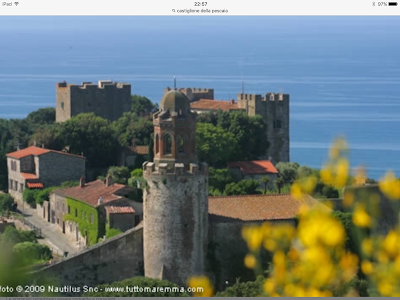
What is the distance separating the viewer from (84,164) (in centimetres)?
4006

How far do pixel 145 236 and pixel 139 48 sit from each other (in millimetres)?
152725

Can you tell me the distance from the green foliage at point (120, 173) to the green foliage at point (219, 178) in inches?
109

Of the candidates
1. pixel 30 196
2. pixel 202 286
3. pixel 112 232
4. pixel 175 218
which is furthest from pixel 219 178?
pixel 202 286

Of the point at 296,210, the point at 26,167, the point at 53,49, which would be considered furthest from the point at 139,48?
the point at 296,210

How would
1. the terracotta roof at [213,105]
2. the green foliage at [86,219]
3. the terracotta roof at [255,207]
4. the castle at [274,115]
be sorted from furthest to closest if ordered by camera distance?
1. the terracotta roof at [213,105]
2. the castle at [274,115]
3. the green foliage at [86,219]
4. the terracotta roof at [255,207]

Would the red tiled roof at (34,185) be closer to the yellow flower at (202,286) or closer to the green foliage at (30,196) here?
the green foliage at (30,196)

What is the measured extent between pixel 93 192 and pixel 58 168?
23.6ft

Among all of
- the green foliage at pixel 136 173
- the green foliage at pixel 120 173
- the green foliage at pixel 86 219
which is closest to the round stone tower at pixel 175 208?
the green foliage at pixel 86 219

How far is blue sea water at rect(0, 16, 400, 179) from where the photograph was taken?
62.9 meters

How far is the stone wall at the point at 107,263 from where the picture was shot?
75.5ft

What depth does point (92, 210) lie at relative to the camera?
31109 mm

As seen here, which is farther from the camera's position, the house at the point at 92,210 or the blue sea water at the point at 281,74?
the blue sea water at the point at 281,74

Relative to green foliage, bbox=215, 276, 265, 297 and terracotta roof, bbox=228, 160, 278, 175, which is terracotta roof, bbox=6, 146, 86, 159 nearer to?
terracotta roof, bbox=228, 160, 278, 175

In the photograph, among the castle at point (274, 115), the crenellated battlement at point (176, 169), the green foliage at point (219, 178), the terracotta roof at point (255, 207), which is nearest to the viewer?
the crenellated battlement at point (176, 169)
